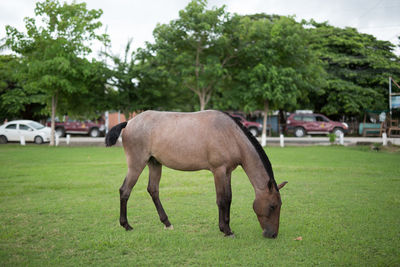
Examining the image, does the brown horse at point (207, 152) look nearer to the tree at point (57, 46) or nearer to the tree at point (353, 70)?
the tree at point (57, 46)

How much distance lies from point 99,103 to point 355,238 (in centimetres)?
1795

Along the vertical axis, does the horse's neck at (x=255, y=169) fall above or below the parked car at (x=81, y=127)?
below

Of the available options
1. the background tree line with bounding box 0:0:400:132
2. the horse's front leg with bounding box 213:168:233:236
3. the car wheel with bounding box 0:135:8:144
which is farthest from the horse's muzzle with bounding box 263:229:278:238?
the car wheel with bounding box 0:135:8:144

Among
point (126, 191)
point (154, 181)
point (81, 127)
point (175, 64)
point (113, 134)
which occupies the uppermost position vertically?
point (175, 64)

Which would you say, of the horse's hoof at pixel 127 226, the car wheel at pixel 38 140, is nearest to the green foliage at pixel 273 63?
the car wheel at pixel 38 140

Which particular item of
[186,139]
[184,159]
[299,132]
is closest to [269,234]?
[184,159]

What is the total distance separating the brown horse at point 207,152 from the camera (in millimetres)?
4504

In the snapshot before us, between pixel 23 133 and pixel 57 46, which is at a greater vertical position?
pixel 57 46

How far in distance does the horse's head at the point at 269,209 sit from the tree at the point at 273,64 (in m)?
14.5

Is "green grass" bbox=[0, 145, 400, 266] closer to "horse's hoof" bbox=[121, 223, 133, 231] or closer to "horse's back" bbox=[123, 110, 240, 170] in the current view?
"horse's hoof" bbox=[121, 223, 133, 231]

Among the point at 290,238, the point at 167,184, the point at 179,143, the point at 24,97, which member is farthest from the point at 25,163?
the point at 24,97

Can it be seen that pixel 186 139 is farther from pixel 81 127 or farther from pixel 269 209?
pixel 81 127

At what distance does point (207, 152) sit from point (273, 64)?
658 inches

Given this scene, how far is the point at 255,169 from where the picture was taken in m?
4.61
